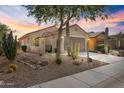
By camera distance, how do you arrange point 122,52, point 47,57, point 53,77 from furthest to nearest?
point 122,52
point 47,57
point 53,77

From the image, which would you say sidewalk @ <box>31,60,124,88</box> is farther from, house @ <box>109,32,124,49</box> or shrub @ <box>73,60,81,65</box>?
house @ <box>109,32,124,49</box>

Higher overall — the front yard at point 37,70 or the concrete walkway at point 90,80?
the front yard at point 37,70

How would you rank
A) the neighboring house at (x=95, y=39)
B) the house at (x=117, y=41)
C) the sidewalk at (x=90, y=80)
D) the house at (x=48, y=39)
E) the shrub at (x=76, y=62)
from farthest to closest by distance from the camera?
the neighboring house at (x=95, y=39)
the house at (x=117, y=41)
the house at (x=48, y=39)
the shrub at (x=76, y=62)
the sidewalk at (x=90, y=80)

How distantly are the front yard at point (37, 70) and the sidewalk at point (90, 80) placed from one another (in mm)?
341

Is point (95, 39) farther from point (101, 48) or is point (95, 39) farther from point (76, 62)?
point (76, 62)

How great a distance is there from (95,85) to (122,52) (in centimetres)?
598

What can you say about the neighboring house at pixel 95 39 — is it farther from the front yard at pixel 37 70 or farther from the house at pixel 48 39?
the front yard at pixel 37 70

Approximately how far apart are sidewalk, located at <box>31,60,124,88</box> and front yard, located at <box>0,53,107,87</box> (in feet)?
1.12

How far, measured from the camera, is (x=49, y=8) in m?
6.98

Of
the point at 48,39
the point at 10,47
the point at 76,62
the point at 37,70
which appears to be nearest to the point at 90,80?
the point at 76,62

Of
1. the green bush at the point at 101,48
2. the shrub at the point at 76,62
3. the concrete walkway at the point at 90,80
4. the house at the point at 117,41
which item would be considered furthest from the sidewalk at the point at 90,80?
the green bush at the point at 101,48

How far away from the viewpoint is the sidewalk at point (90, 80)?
16.0ft
